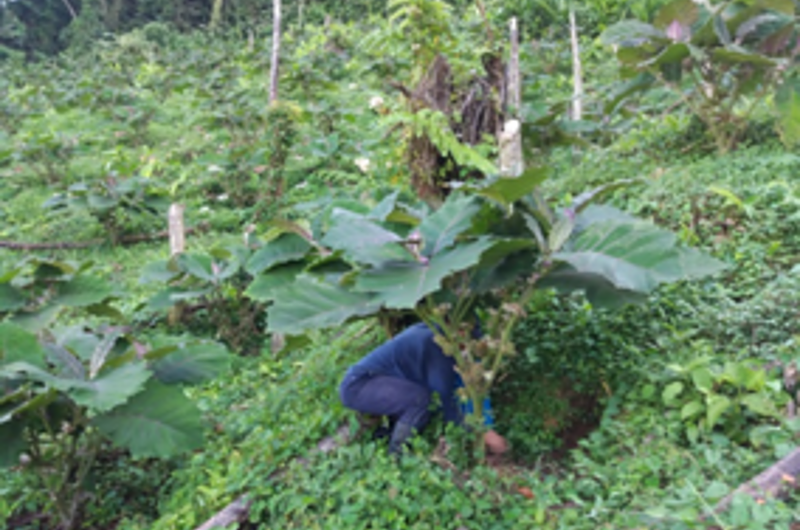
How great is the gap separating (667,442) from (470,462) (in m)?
0.82

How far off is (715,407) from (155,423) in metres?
2.20

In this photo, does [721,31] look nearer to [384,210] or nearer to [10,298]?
[384,210]

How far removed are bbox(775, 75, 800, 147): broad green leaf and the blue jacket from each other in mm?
2960

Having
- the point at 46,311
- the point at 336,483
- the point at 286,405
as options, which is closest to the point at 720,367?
the point at 336,483

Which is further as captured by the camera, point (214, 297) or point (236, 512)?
point (214, 297)

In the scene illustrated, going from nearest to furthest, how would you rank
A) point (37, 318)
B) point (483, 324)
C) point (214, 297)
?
point (483, 324) → point (37, 318) → point (214, 297)

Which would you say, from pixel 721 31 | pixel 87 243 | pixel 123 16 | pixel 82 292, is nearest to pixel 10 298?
pixel 82 292

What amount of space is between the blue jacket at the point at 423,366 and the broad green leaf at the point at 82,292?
55.9 inches

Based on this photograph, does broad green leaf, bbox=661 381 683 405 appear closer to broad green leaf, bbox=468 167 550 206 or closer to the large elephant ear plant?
the large elephant ear plant

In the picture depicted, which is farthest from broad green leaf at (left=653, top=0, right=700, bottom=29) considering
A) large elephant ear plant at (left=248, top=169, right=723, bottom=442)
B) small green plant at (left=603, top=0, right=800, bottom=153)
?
large elephant ear plant at (left=248, top=169, right=723, bottom=442)

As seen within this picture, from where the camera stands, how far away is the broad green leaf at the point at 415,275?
212 centimetres

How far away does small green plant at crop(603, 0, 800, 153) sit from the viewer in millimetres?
4473

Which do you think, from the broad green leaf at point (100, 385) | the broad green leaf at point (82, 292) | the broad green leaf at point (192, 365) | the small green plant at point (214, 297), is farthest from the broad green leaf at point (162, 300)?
the broad green leaf at point (100, 385)

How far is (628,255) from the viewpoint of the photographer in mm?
2264
